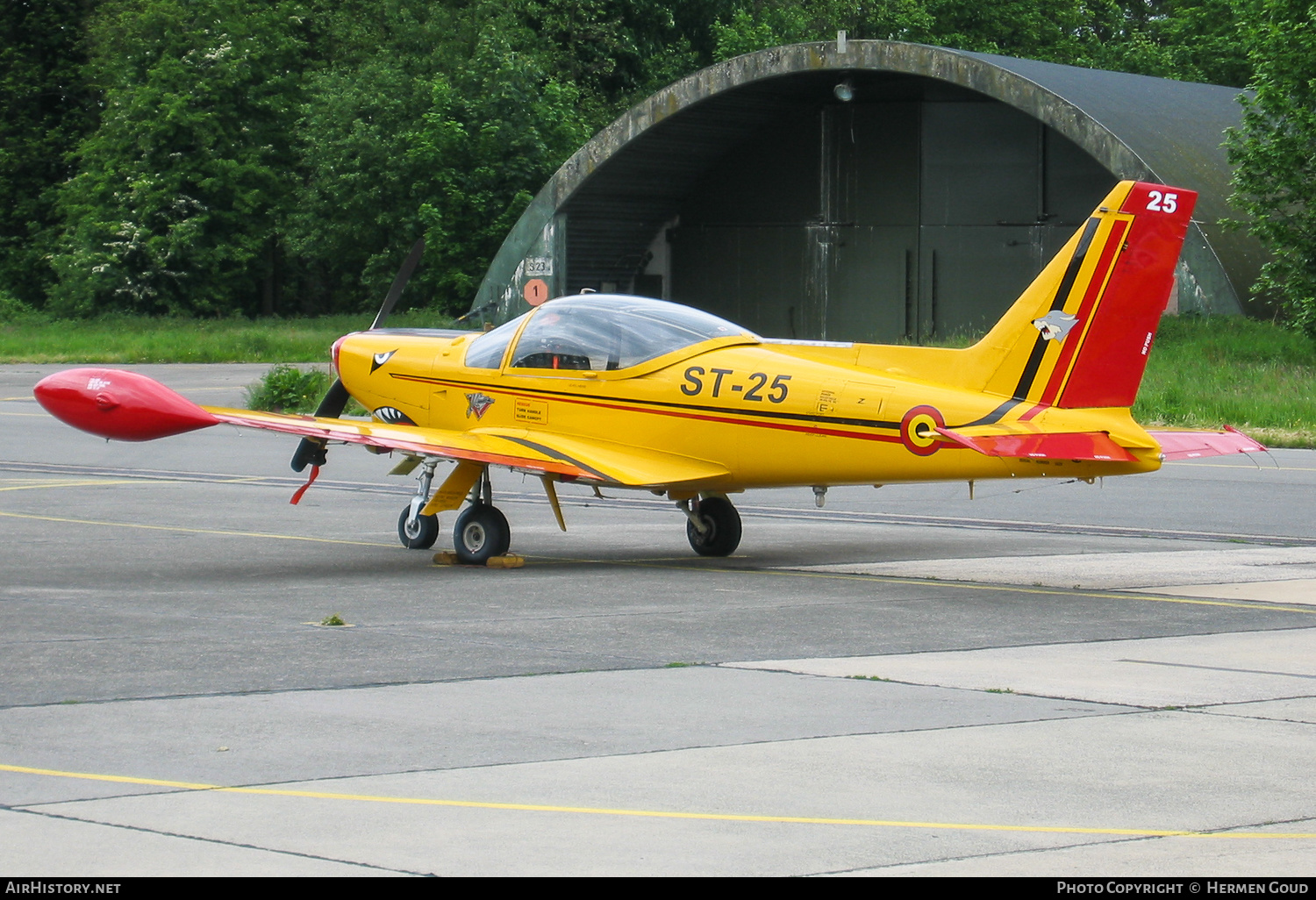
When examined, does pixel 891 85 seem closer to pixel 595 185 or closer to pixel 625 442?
pixel 595 185

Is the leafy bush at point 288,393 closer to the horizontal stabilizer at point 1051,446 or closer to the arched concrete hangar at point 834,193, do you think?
the arched concrete hangar at point 834,193

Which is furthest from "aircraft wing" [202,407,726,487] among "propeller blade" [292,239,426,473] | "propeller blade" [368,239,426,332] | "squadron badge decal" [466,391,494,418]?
"propeller blade" [368,239,426,332]

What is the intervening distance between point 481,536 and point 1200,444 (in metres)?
5.99

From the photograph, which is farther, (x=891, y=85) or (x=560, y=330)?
(x=891, y=85)

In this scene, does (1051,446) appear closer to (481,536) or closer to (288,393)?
(481,536)

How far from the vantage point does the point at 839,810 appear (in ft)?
20.8

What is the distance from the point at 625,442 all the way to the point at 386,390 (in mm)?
2859

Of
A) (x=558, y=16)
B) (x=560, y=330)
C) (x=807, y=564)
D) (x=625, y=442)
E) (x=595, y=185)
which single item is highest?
(x=558, y=16)

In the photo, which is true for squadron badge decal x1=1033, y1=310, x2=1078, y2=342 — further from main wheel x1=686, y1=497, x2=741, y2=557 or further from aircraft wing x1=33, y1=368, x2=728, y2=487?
main wheel x1=686, y1=497, x2=741, y2=557

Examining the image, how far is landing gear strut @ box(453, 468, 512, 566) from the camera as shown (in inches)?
570

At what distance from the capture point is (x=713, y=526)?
599 inches

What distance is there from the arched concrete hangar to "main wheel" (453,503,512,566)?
73.0 ft

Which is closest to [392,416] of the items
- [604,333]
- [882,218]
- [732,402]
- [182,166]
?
[604,333]
